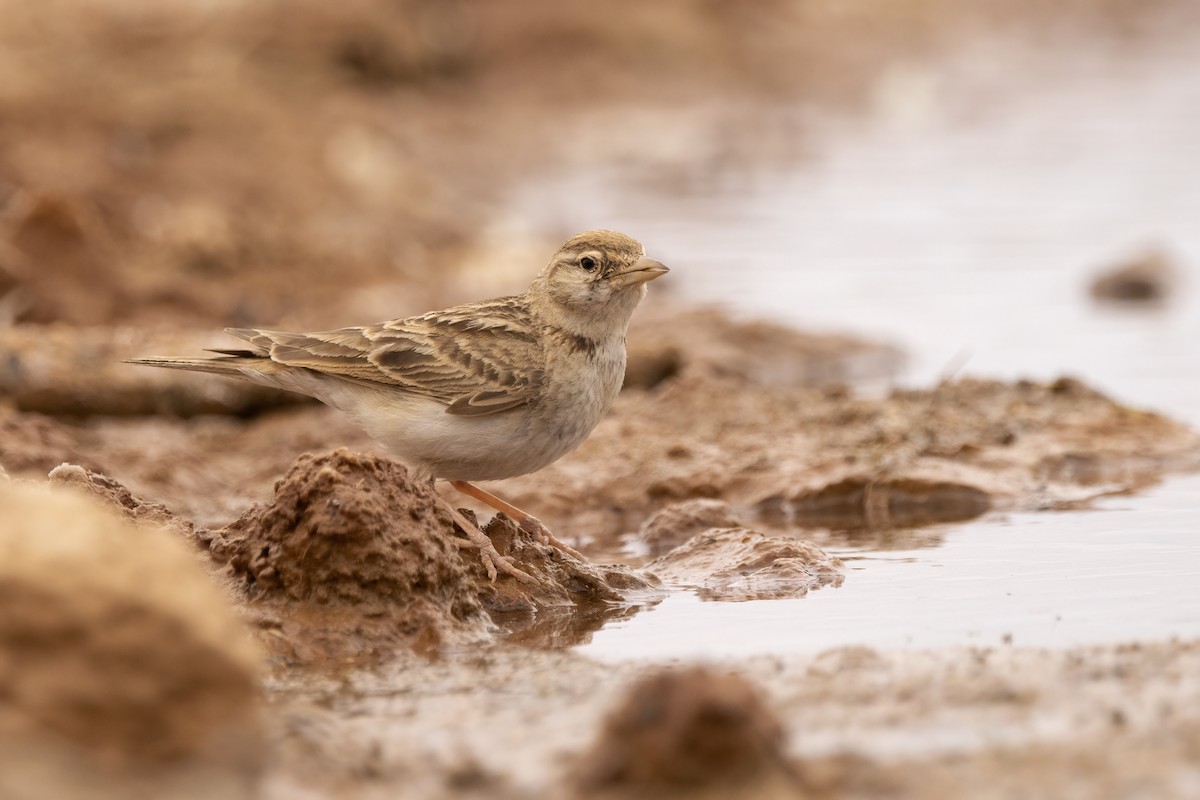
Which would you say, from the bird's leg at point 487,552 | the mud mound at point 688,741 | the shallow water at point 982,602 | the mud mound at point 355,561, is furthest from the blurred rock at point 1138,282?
the mud mound at point 688,741

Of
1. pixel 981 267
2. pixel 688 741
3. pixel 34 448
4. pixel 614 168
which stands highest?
pixel 614 168

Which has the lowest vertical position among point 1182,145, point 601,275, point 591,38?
point 601,275

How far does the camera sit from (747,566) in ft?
21.9

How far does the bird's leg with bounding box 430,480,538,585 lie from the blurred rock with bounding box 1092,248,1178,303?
8999 millimetres

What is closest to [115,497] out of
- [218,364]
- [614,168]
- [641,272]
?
[218,364]

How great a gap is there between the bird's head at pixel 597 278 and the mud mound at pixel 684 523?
3.12 feet

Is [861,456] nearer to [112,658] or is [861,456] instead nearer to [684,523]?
[684,523]

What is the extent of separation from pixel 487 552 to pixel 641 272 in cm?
147

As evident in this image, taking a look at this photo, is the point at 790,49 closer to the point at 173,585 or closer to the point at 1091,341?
the point at 1091,341

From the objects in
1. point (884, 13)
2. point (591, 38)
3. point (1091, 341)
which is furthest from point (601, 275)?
point (884, 13)

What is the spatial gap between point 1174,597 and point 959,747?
1.90 meters

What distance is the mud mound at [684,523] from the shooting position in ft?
24.9

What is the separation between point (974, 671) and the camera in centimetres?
501

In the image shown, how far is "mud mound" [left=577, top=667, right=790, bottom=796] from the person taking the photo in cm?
397
